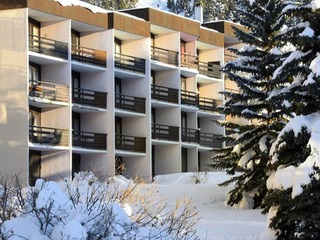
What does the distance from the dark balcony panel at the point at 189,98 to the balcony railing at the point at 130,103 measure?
406 cm

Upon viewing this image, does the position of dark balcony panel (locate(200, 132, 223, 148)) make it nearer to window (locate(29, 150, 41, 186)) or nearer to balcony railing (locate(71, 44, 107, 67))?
balcony railing (locate(71, 44, 107, 67))

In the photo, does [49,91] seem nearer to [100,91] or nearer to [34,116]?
[34,116]

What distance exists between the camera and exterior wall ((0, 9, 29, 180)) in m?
32.1

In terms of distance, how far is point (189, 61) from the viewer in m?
43.9

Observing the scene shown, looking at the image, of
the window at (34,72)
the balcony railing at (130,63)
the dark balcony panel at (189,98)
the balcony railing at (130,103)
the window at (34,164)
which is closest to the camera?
the window at (34,164)

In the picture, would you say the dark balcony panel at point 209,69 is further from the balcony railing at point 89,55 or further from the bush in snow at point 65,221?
the bush in snow at point 65,221

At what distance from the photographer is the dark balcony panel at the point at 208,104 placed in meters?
45.1

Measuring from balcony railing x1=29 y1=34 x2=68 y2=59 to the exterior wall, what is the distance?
0.82 meters

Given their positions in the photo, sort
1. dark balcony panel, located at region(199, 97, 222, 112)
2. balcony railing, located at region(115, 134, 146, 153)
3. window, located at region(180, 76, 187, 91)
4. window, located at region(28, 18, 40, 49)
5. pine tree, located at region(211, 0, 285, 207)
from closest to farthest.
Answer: pine tree, located at region(211, 0, 285, 207) → window, located at region(28, 18, 40, 49) → balcony railing, located at region(115, 134, 146, 153) → window, located at region(180, 76, 187, 91) → dark balcony panel, located at region(199, 97, 222, 112)

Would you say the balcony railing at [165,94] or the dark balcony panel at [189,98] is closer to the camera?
the balcony railing at [165,94]

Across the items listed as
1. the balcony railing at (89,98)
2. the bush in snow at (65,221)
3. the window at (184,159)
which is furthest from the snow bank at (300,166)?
the window at (184,159)

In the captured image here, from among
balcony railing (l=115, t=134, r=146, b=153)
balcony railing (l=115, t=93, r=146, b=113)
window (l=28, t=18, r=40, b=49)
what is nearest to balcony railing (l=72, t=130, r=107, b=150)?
balcony railing (l=115, t=134, r=146, b=153)

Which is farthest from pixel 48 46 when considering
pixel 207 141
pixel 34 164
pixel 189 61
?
pixel 207 141

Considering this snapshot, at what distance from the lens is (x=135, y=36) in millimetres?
39312
